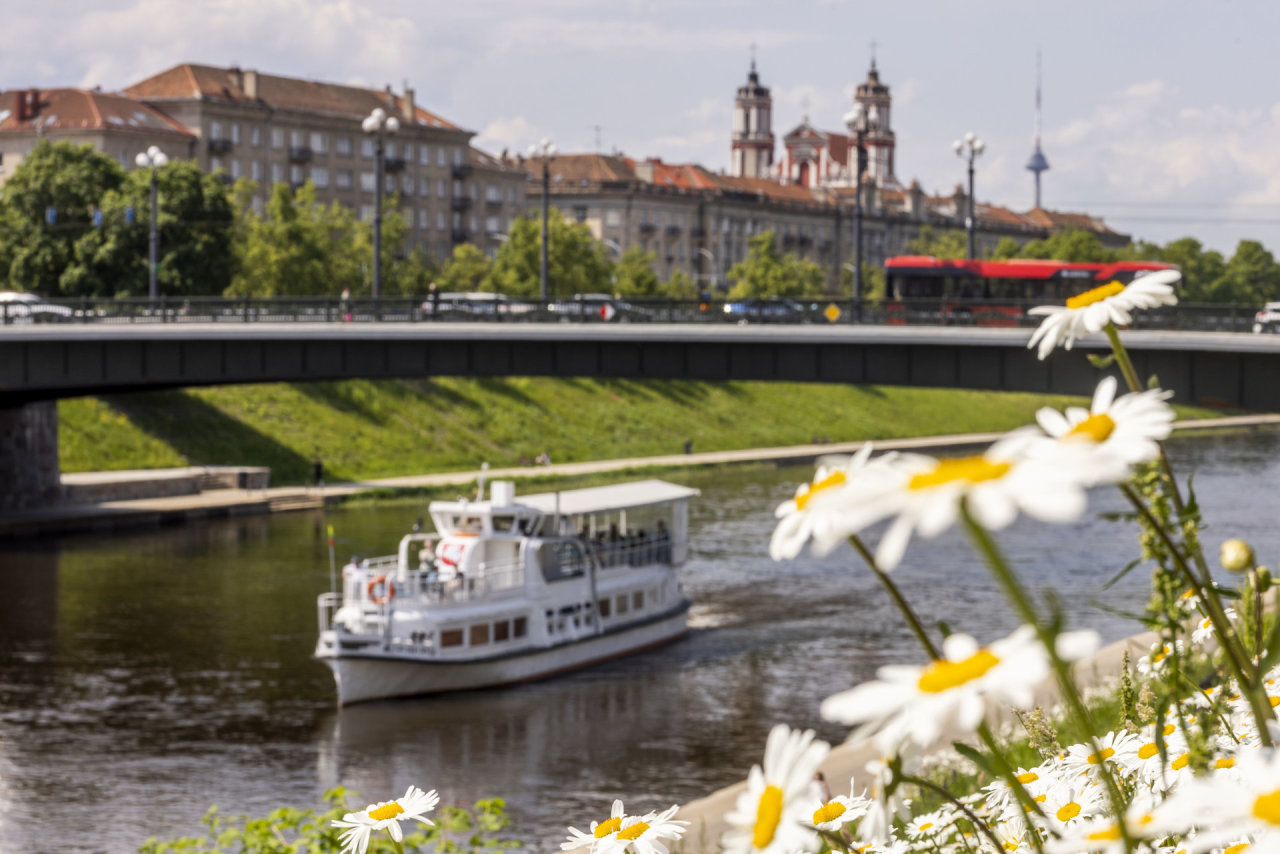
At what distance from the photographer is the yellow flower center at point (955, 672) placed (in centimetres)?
240

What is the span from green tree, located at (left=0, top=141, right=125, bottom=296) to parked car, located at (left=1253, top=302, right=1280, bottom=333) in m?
64.9

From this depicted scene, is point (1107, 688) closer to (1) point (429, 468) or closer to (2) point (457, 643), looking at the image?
(2) point (457, 643)

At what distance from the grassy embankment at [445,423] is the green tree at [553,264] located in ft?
35.2

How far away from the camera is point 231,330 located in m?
46.3

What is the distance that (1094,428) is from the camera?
275cm

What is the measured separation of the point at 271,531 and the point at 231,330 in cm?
1163

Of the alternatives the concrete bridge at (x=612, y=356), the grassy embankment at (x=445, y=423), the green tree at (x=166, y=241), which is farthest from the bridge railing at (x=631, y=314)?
the green tree at (x=166, y=241)

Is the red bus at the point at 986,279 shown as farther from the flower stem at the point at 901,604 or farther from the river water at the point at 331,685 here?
the flower stem at the point at 901,604

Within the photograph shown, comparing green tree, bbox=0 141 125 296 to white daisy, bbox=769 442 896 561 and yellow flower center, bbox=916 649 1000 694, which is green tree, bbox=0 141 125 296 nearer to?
white daisy, bbox=769 442 896 561

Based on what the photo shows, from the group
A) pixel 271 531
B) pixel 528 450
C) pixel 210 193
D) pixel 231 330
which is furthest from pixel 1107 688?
pixel 210 193

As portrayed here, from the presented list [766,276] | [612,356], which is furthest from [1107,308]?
[766,276]

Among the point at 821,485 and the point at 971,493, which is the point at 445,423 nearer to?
the point at 821,485

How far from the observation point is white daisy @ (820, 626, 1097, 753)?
7.50 ft

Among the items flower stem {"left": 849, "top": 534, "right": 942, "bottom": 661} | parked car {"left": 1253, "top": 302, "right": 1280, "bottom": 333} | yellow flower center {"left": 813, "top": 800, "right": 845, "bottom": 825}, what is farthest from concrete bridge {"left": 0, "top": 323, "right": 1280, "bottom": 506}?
flower stem {"left": 849, "top": 534, "right": 942, "bottom": 661}
